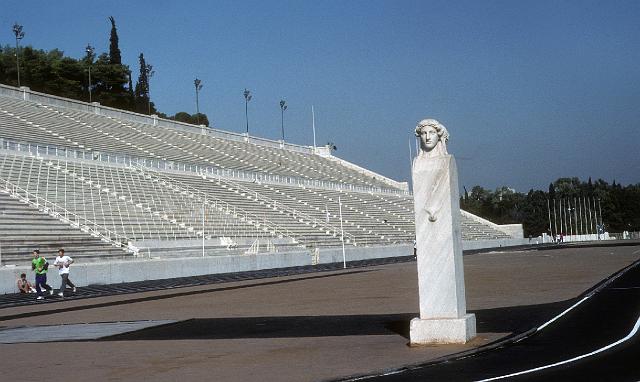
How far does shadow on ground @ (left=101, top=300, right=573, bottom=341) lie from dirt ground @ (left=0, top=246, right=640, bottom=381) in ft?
0.06

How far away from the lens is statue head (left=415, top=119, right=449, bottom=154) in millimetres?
12359

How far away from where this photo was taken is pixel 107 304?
24688mm

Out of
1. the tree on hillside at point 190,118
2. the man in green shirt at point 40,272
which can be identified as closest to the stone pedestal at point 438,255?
the man in green shirt at point 40,272

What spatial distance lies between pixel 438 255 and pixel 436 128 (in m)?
1.75

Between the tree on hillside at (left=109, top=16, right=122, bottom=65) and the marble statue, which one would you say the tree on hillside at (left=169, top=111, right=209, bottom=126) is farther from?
the marble statue

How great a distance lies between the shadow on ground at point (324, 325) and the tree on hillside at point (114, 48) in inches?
3782

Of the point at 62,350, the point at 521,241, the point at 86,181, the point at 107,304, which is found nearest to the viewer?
the point at 62,350

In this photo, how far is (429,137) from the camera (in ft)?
40.6

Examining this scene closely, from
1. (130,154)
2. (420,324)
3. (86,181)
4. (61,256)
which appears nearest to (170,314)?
(420,324)

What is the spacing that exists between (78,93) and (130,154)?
153ft

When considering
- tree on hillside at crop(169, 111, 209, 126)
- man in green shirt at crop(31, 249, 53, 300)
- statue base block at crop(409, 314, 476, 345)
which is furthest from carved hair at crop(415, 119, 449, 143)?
tree on hillside at crop(169, 111, 209, 126)

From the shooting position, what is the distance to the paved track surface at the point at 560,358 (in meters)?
8.89

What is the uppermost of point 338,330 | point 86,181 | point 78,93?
point 78,93

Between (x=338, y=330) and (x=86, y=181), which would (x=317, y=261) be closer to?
(x=86, y=181)
